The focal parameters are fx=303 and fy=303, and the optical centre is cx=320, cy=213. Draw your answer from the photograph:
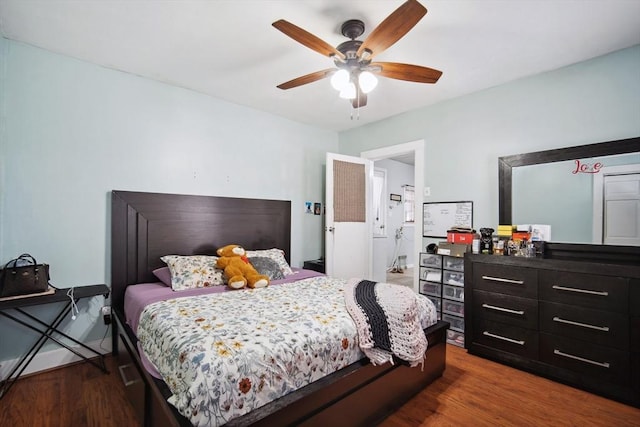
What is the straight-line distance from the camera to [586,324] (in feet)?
7.14

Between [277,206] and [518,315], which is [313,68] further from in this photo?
[518,315]

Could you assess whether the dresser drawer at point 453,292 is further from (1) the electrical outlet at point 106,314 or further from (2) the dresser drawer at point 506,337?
(1) the electrical outlet at point 106,314

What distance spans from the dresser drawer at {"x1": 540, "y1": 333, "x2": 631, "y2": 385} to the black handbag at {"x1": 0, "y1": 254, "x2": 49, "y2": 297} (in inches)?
150

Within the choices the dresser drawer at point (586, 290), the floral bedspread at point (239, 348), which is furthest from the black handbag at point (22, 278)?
the dresser drawer at point (586, 290)

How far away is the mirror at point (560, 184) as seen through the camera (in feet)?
7.97

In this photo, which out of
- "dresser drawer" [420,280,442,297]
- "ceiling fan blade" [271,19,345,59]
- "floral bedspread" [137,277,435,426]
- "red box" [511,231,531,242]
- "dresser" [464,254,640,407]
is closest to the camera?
"floral bedspread" [137,277,435,426]

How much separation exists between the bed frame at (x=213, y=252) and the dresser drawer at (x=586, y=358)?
79cm

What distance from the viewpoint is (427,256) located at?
10.9 ft

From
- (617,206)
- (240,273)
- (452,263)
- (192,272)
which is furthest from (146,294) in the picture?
(617,206)

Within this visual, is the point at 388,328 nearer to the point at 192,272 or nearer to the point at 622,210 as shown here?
the point at 192,272

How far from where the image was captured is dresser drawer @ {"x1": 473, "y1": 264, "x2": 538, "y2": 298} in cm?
244

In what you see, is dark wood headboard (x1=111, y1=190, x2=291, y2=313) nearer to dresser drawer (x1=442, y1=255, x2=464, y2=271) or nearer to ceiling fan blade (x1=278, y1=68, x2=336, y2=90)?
ceiling fan blade (x1=278, y1=68, x2=336, y2=90)

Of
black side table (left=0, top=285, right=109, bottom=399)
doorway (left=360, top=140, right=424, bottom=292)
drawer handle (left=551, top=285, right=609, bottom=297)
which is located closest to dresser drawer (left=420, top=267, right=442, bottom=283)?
Result: doorway (left=360, top=140, right=424, bottom=292)

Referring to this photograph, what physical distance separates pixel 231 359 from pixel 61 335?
7.17 feet
